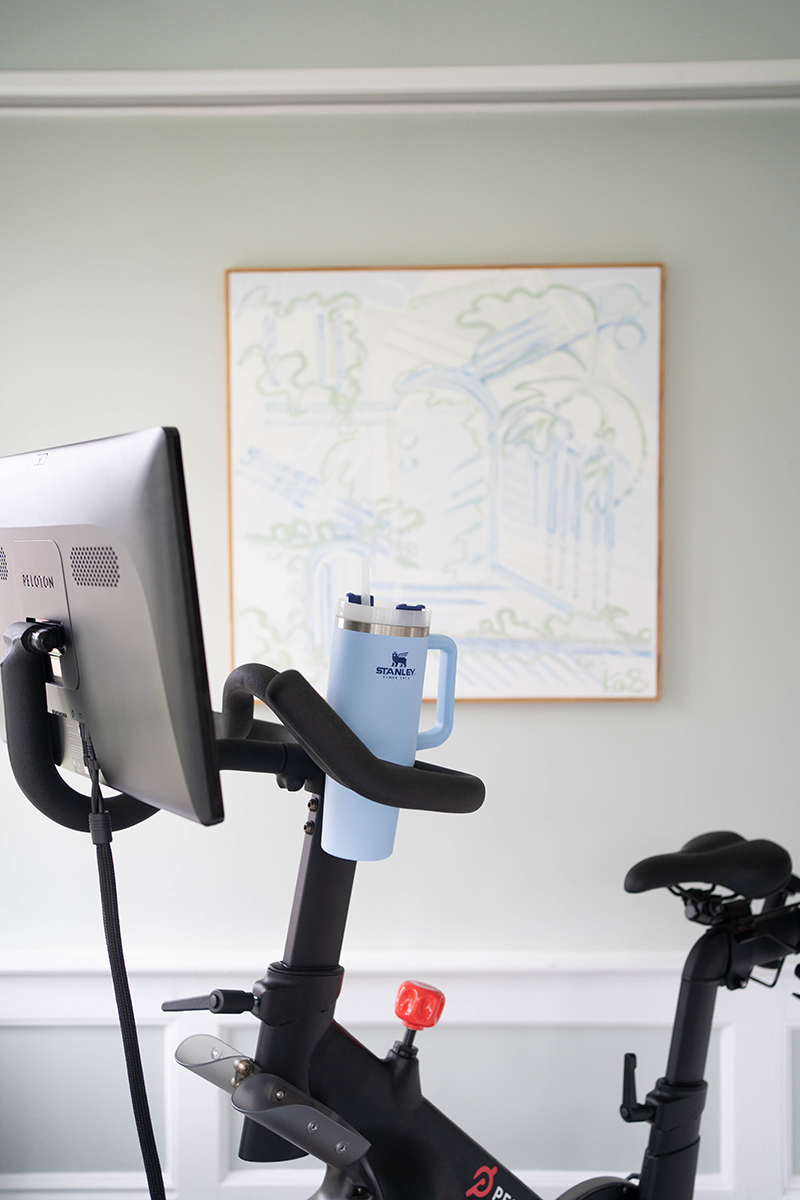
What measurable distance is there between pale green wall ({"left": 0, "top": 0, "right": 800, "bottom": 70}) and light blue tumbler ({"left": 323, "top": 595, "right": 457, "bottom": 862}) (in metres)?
Answer: 1.45

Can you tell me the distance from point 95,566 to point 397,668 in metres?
0.27

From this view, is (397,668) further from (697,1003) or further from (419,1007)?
(697,1003)

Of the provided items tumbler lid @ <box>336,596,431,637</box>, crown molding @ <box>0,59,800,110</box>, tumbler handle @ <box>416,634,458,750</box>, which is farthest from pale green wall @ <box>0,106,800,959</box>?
tumbler lid @ <box>336,596,431,637</box>

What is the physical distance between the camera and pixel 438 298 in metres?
1.60

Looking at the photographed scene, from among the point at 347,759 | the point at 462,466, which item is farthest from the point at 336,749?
the point at 462,466

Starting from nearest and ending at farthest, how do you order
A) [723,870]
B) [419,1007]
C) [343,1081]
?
[343,1081], [419,1007], [723,870]

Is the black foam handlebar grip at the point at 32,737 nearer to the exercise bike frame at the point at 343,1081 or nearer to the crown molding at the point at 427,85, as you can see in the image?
the exercise bike frame at the point at 343,1081

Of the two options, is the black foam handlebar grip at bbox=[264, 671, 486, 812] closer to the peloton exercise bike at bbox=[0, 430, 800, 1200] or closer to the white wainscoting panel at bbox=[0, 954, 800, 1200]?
the peloton exercise bike at bbox=[0, 430, 800, 1200]

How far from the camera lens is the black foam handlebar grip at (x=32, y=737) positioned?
685 millimetres

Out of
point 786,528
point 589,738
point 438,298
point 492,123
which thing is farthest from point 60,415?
point 786,528

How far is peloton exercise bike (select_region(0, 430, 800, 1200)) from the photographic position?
57 centimetres

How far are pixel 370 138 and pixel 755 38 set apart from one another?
829 mm

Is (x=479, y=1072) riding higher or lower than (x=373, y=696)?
lower

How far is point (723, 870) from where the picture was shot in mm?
1145
